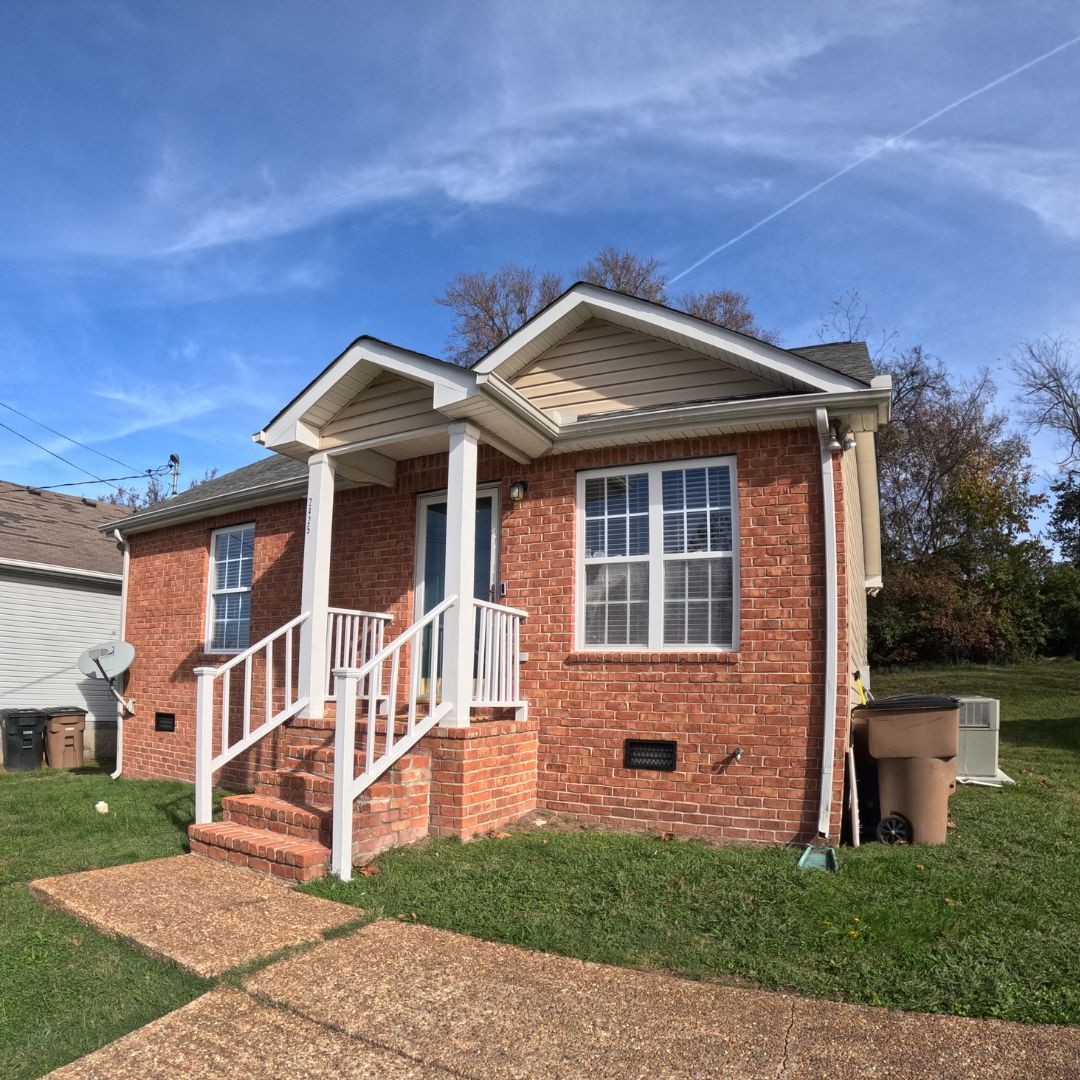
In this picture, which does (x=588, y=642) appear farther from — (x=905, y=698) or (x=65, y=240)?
(x=65, y=240)

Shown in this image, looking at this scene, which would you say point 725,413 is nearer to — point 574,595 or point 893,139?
point 574,595

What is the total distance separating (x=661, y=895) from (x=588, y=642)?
2.60 m

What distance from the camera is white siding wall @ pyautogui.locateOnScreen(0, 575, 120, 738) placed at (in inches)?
559

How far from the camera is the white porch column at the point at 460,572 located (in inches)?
243

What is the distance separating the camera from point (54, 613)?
14984 mm

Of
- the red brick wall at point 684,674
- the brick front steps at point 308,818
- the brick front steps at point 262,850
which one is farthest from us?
the red brick wall at point 684,674

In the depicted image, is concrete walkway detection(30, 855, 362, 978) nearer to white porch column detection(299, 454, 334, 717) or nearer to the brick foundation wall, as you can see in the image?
the brick foundation wall

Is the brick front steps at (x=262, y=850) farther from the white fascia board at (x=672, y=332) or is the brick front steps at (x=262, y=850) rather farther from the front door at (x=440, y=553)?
the white fascia board at (x=672, y=332)

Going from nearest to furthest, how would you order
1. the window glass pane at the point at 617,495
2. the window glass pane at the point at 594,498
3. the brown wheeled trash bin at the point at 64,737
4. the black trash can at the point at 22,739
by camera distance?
1. the window glass pane at the point at 617,495
2. the window glass pane at the point at 594,498
3. the black trash can at the point at 22,739
4. the brown wheeled trash bin at the point at 64,737

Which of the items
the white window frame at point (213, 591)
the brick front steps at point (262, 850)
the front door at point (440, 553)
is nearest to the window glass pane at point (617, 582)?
the front door at point (440, 553)

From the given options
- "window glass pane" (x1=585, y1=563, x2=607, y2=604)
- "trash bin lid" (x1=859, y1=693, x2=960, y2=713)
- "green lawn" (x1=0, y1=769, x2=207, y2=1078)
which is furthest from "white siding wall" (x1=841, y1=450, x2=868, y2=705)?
"green lawn" (x1=0, y1=769, x2=207, y2=1078)

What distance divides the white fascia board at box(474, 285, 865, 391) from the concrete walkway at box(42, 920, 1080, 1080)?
13.5 ft

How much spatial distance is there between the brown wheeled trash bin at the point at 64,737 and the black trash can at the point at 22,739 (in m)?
0.17

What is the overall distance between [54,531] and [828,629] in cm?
1582
